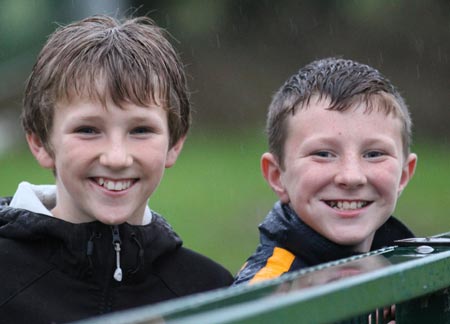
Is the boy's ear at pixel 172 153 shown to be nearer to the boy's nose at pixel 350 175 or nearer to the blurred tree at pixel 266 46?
the boy's nose at pixel 350 175

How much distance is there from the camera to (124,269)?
3523mm

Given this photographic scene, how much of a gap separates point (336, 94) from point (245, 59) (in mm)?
23196

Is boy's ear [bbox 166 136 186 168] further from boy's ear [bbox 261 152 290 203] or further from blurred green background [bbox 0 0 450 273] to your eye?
blurred green background [bbox 0 0 450 273]

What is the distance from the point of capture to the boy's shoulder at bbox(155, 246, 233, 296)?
3.72m

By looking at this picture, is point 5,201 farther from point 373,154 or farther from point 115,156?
point 373,154

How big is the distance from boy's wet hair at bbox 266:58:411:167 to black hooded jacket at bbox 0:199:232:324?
25.3 inches

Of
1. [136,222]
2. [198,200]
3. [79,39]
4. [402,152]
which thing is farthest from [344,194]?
[198,200]

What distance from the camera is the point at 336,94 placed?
3.79 meters

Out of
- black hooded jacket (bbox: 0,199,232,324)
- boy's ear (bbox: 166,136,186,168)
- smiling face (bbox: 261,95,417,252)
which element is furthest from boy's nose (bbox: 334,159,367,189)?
black hooded jacket (bbox: 0,199,232,324)

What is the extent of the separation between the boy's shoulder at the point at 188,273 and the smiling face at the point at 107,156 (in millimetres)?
271

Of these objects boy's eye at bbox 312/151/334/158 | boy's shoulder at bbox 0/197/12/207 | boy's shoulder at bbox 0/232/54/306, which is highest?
boy's eye at bbox 312/151/334/158

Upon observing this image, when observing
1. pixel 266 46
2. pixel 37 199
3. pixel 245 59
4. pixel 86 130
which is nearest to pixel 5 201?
pixel 37 199

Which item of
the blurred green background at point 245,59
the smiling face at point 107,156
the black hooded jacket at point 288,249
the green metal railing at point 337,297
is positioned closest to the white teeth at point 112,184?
the smiling face at point 107,156

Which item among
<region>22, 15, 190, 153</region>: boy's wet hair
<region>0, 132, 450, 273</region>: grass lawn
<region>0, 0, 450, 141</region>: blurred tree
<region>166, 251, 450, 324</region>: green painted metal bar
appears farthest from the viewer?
<region>0, 0, 450, 141</region>: blurred tree
